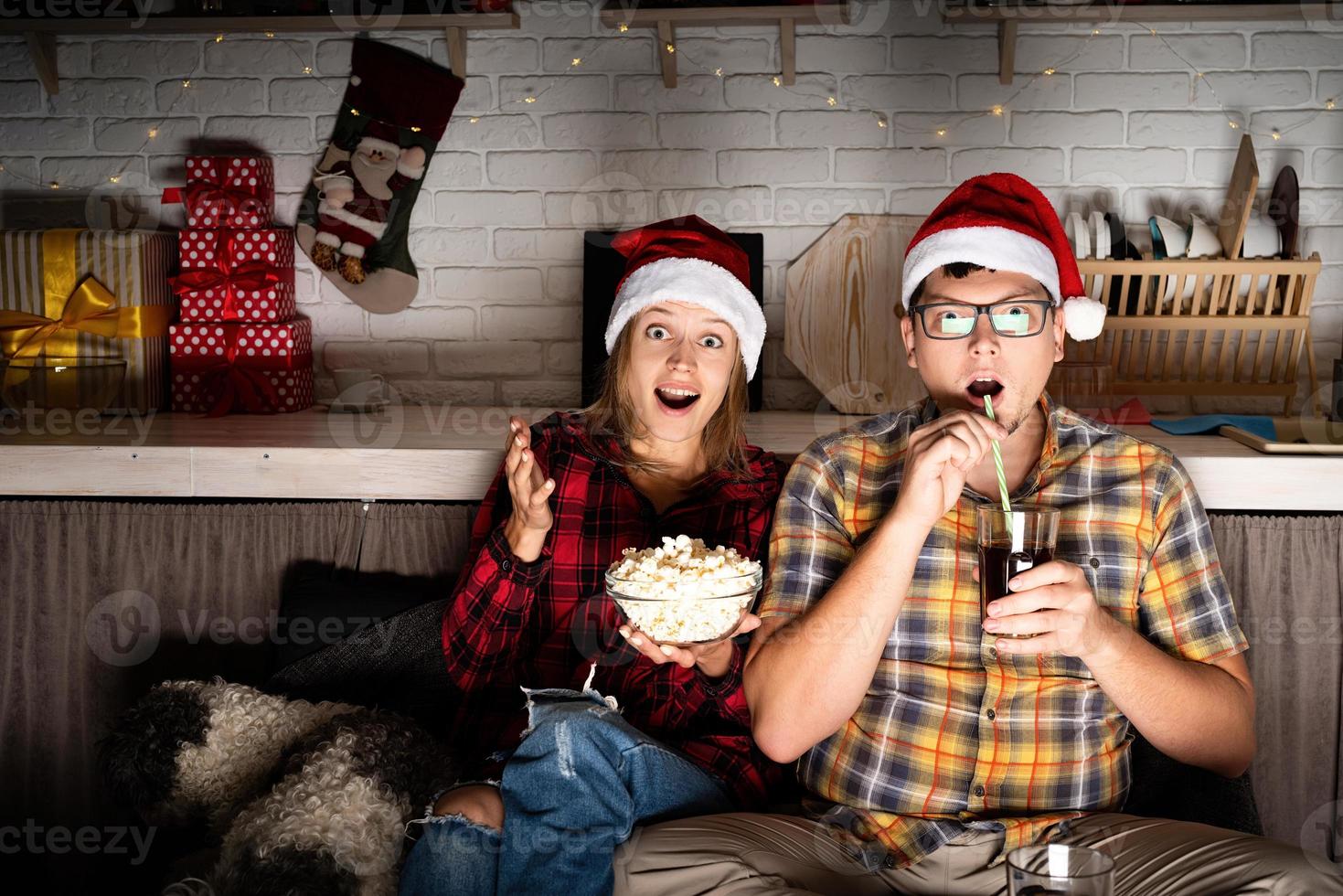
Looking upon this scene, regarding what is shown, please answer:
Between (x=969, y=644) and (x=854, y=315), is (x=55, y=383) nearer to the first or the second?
(x=854, y=315)

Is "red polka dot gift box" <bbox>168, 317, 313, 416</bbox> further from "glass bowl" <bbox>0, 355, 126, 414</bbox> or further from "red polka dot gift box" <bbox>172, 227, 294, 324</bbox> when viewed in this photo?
"glass bowl" <bbox>0, 355, 126, 414</bbox>

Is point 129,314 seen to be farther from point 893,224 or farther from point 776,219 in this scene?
point 893,224

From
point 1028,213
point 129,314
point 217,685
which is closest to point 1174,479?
point 1028,213

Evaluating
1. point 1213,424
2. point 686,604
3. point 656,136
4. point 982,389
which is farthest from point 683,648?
point 656,136

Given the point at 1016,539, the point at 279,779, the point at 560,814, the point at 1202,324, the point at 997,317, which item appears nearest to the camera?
the point at 1016,539

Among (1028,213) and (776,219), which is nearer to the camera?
(1028,213)

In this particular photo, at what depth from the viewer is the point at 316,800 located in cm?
143

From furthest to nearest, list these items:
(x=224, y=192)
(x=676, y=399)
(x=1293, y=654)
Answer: (x=224, y=192) → (x=1293, y=654) → (x=676, y=399)

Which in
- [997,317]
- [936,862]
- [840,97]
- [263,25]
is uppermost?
[263,25]

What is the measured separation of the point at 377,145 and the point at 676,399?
3.70 feet

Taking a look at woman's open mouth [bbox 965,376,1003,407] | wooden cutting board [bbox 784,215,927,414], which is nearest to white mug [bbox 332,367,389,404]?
wooden cutting board [bbox 784,215,927,414]

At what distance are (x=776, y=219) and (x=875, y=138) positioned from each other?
261 mm

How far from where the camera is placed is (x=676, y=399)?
5.56 feet

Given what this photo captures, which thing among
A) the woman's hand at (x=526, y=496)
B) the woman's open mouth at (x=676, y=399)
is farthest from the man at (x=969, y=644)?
the woman's hand at (x=526, y=496)
